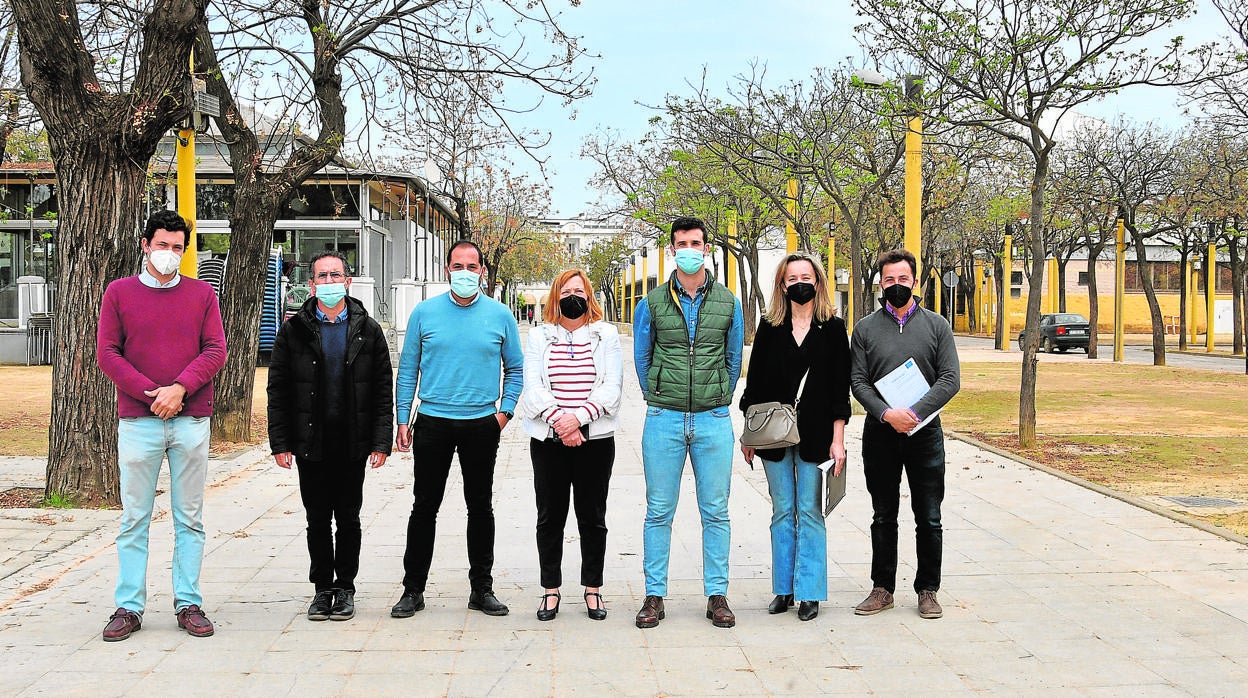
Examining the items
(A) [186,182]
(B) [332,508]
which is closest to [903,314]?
(B) [332,508]

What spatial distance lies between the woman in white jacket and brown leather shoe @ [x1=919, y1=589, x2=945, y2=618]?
1.61 metres

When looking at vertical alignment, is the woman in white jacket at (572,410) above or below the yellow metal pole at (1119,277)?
below

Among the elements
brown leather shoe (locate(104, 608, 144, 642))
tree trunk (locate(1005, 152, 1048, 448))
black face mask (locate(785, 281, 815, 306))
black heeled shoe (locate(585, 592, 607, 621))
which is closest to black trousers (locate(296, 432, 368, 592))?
brown leather shoe (locate(104, 608, 144, 642))

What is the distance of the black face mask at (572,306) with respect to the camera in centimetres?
560

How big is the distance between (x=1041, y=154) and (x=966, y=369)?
1825cm

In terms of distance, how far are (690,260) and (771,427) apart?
0.90 meters

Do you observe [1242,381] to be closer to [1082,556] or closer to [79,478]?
[1082,556]

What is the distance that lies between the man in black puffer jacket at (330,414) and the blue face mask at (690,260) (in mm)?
1556

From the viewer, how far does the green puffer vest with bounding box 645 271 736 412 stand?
219 inches

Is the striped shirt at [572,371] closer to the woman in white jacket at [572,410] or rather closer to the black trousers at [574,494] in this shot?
the woman in white jacket at [572,410]

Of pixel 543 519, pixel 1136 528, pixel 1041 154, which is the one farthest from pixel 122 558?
pixel 1041 154

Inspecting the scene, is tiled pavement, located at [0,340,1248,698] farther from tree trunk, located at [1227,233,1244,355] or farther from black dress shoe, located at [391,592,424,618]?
tree trunk, located at [1227,233,1244,355]

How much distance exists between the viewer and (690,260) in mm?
5574

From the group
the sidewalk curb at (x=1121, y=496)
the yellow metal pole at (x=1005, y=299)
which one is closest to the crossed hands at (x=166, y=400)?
the sidewalk curb at (x=1121, y=496)
